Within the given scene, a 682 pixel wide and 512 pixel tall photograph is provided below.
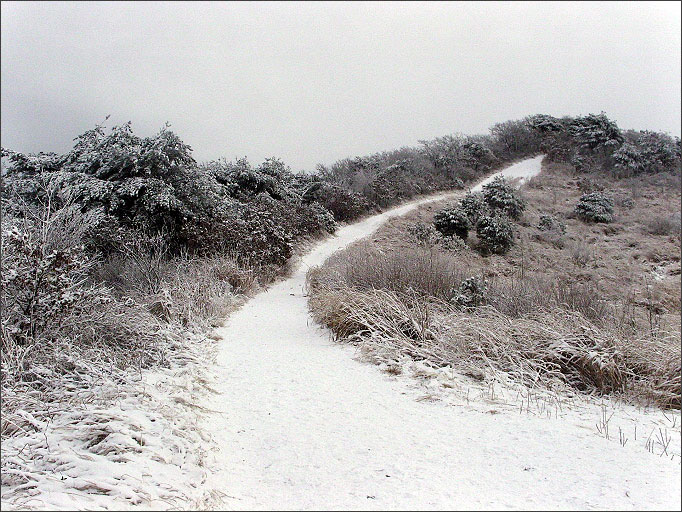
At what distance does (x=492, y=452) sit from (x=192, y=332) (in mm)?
4753

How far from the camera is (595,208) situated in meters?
18.6

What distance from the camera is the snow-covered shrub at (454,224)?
1838 centimetres

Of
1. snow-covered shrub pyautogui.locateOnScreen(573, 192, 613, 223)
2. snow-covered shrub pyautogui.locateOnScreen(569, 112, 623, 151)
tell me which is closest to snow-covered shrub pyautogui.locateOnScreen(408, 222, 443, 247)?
snow-covered shrub pyautogui.locateOnScreen(573, 192, 613, 223)

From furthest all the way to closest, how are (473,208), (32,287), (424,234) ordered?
(473,208), (424,234), (32,287)

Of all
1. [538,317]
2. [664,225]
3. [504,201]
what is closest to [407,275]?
[538,317]

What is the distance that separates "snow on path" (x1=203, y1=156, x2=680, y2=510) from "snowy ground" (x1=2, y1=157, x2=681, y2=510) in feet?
0.04

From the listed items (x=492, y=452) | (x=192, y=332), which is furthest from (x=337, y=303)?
(x=492, y=452)

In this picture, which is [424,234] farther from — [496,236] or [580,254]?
[580,254]

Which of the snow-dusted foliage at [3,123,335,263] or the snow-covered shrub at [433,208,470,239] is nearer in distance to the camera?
the snow-dusted foliage at [3,123,335,263]

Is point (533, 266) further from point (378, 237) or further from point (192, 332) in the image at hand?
point (192, 332)

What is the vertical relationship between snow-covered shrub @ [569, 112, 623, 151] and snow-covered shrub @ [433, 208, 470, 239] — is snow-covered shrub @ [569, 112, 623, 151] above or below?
above

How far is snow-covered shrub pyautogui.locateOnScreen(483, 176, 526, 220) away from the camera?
66.2 ft

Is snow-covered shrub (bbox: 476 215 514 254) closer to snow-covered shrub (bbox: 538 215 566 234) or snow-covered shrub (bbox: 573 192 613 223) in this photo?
snow-covered shrub (bbox: 538 215 566 234)

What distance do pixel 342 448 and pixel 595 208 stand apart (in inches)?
755
